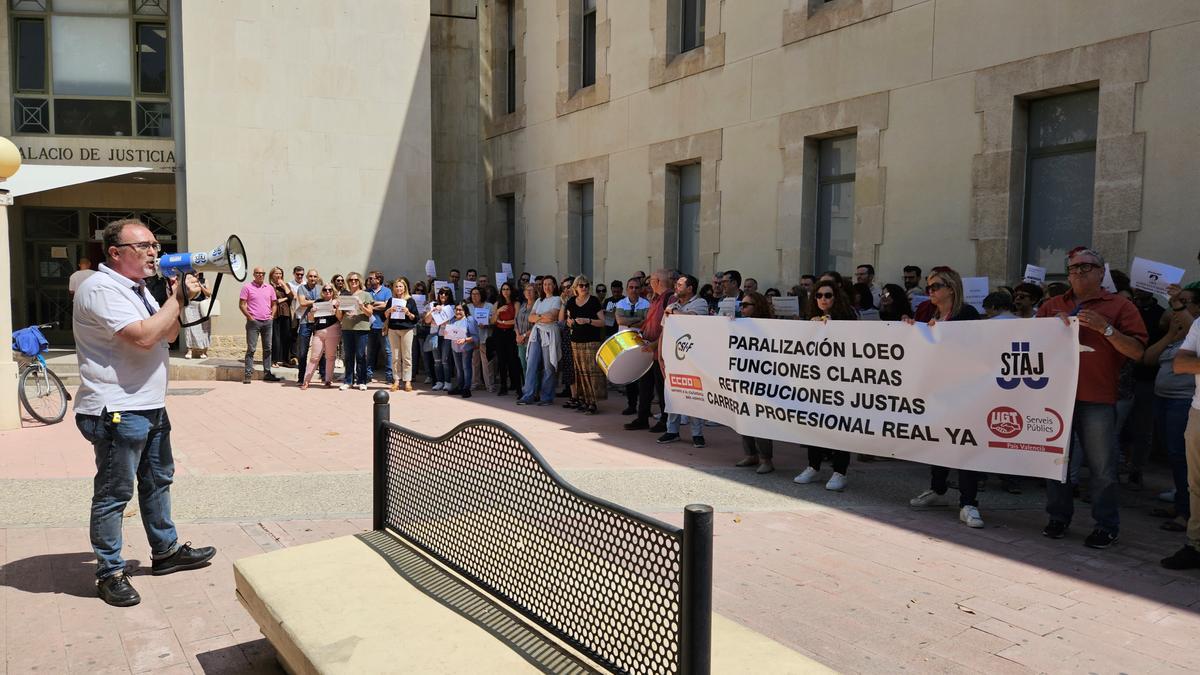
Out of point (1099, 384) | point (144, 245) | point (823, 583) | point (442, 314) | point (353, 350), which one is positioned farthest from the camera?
point (353, 350)

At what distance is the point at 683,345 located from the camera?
9.02m

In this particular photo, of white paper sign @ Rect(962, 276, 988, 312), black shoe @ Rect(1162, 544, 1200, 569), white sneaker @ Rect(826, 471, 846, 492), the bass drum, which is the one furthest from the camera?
white paper sign @ Rect(962, 276, 988, 312)

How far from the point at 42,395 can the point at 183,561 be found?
6.86 m

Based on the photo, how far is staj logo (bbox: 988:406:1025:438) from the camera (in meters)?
6.30

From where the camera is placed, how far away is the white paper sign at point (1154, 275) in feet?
24.7

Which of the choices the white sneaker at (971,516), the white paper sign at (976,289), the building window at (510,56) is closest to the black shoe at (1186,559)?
the white sneaker at (971,516)

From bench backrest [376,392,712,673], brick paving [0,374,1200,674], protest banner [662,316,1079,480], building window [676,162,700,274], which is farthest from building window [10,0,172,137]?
bench backrest [376,392,712,673]

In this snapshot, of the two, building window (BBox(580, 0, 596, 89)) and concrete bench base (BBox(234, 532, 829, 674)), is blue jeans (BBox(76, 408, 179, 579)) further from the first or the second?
building window (BBox(580, 0, 596, 89))

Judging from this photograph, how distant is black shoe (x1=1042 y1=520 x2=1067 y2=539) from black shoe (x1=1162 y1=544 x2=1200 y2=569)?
2.38 feet

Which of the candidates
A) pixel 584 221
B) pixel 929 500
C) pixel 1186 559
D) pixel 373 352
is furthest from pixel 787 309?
Answer: pixel 584 221

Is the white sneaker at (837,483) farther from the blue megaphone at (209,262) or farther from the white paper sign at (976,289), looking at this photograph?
the blue megaphone at (209,262)

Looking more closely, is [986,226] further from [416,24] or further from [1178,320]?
[416,24]

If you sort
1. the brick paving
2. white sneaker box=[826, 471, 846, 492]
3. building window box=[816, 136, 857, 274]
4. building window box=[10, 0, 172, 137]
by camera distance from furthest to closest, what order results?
building window box=[10, 0, 172, 137] → building window box=[816, 136, 857, 274] → white sneaker box=[826, 471, 846, 492] → the brick paving

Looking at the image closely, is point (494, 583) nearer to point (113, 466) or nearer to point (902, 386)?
point (113, 466)
